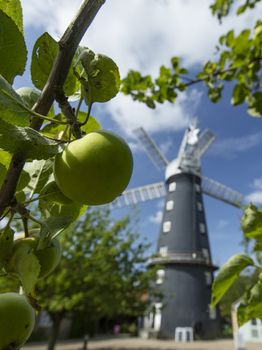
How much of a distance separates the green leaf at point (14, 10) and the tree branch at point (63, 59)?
163 mm

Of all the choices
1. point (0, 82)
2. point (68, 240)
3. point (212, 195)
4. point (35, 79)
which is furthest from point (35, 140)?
point (212, 195)

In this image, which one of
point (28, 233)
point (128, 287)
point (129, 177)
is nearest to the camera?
point (129, 177)

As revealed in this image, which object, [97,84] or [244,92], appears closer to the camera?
[97,84]

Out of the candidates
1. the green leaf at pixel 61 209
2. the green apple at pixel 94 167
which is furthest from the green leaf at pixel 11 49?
the green leaf at pixel 61 209

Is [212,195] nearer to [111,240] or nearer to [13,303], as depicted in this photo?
[111,240]

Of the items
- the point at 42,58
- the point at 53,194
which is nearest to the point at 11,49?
the point at 42,58

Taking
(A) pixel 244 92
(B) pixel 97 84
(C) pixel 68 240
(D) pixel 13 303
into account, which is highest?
(C) pixel 68 240

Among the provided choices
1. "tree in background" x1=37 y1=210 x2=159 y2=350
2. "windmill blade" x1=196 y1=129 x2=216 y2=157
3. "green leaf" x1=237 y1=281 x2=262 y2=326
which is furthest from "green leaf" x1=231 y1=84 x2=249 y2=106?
"windmill blade" x1=196 y1=129 x2=216 y2=157

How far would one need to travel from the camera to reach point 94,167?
2.05 ft

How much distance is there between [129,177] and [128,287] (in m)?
Result: 16.9

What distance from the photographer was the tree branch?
585 millimetres

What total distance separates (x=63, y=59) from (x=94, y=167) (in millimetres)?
193

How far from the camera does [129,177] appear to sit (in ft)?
2.23

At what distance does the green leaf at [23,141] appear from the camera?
0.57m
